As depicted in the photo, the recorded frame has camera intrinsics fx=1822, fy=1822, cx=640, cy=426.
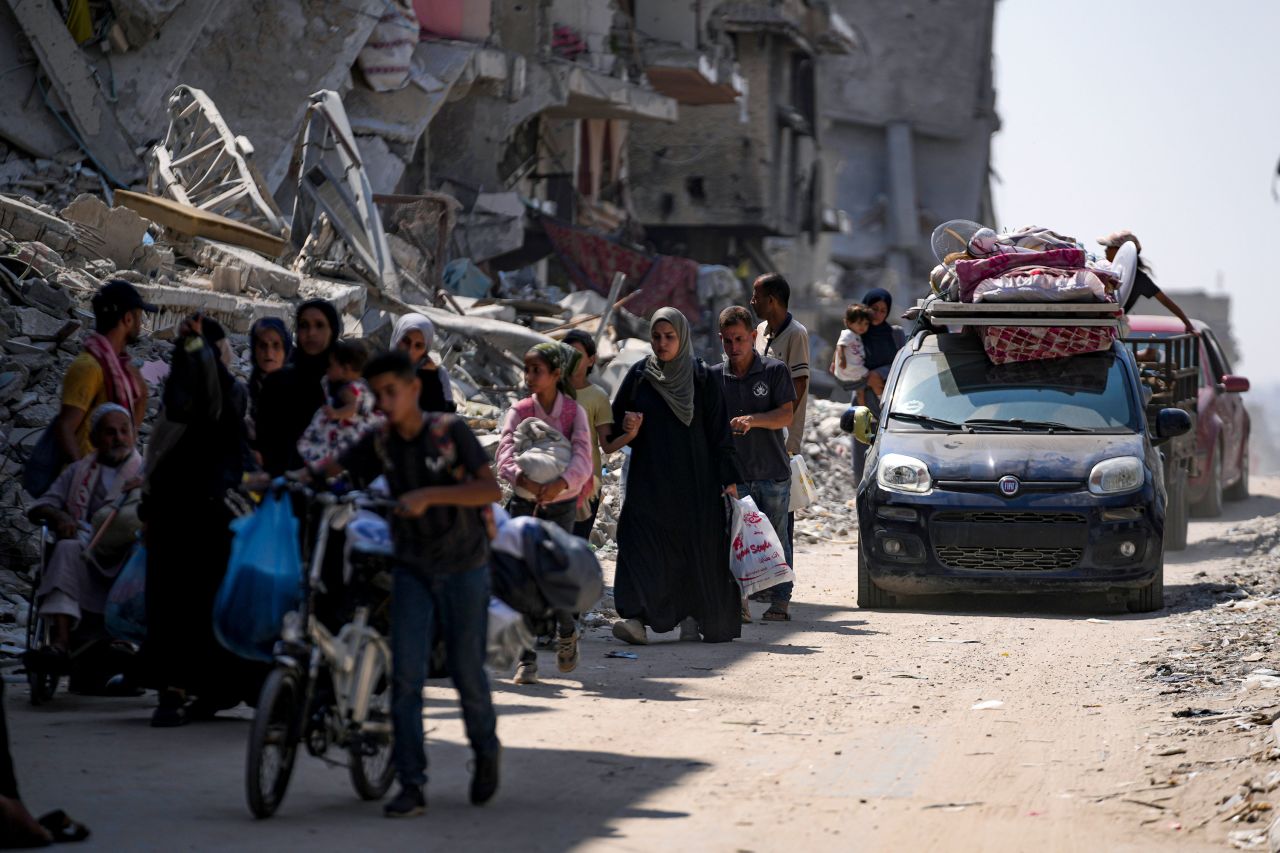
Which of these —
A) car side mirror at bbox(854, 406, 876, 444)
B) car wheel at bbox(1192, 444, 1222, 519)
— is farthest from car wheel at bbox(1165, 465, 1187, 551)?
car side mirror at bbox(854, 406, 876, 444)

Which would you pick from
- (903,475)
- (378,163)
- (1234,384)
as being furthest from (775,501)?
(378,163)

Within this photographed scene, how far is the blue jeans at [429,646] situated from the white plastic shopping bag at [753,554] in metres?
4.31

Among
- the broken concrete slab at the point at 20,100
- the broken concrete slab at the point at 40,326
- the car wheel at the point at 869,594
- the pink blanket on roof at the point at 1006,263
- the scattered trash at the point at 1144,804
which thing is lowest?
the scattered trash at the point at 1144,804

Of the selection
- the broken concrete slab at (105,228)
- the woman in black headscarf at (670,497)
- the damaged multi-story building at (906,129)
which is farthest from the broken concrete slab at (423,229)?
the damaged multi-story building at (906,129)

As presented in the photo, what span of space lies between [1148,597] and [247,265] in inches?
354

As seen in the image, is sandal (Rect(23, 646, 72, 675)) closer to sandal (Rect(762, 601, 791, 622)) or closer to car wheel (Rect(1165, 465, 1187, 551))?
sandal (Rect(762, 601, 791, 622))

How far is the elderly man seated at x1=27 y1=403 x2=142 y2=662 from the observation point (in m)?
7.63

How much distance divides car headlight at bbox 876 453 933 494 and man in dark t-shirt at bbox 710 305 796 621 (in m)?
0.68

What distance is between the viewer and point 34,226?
14727 mm

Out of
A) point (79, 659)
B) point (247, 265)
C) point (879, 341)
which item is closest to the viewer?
point (79, 659)

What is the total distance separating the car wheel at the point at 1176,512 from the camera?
1586cm

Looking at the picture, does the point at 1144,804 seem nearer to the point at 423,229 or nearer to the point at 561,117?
the point at 423,229

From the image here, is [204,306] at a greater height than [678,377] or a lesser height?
greater

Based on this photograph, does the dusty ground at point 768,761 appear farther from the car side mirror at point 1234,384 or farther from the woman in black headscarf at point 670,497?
the car side mirror at point 1234,384
